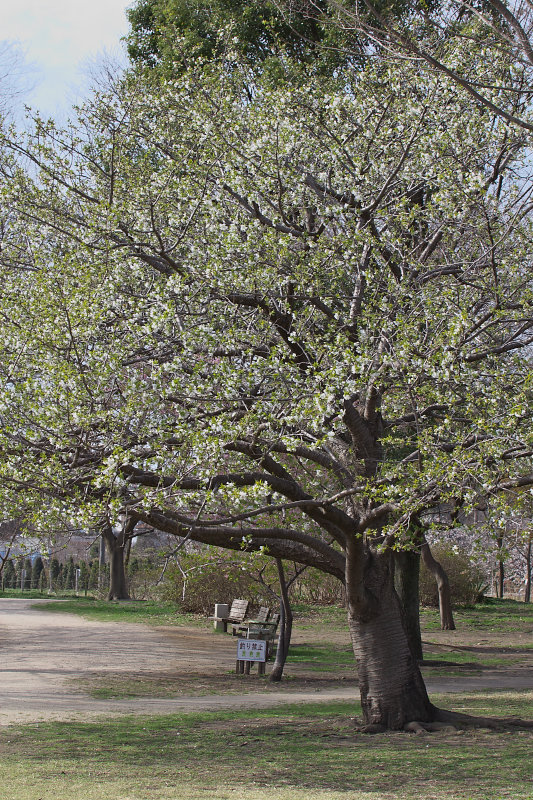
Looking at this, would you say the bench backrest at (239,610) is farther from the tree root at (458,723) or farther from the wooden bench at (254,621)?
the tree root at (458,723)

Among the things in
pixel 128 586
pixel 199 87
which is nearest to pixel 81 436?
pixel 199 87

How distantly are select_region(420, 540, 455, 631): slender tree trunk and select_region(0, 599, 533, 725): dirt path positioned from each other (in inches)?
211

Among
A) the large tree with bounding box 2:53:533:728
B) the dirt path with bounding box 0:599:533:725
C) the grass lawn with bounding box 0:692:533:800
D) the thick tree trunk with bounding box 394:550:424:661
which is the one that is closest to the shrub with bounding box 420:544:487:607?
the dirt path with bounding box 0:599:533:725

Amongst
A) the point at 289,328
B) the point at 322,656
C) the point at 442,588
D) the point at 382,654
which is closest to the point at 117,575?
the point at 442,588

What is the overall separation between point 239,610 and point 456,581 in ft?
29.1

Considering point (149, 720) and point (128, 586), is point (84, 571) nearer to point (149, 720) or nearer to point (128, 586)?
point (128, 586)

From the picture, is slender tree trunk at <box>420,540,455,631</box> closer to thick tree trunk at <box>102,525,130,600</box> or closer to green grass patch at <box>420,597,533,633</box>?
green grass patch at <box>420,597,533,633</box>

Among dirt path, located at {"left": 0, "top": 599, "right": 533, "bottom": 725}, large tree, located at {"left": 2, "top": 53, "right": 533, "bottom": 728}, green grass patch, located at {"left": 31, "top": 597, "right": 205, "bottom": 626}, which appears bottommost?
dirt path, located at {"left": 0, "top": 599, "right": 533, "bottom": 725}

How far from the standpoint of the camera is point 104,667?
43.4ft

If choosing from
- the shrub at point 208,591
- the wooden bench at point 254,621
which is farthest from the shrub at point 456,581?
the wooden bench at point 254,621

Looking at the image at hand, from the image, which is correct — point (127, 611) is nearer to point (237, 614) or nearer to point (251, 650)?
point (237, 614)

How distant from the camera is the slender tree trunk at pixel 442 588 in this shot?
1912 cm

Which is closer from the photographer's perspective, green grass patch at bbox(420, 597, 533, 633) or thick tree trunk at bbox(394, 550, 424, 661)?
thick tree trunk at bbox(394, 550, 424, 661)

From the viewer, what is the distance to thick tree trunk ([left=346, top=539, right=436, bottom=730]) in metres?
8.19
